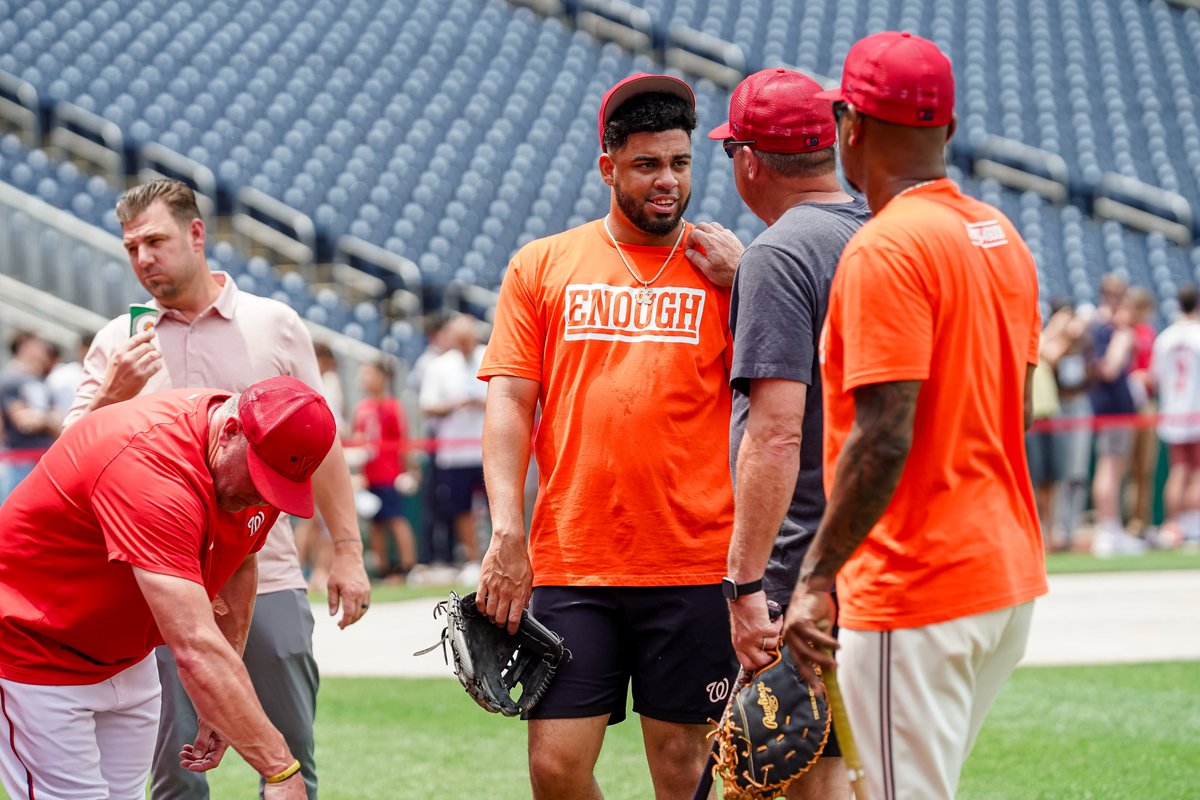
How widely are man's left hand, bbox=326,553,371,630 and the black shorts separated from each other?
817mm

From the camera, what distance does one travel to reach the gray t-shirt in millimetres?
3779

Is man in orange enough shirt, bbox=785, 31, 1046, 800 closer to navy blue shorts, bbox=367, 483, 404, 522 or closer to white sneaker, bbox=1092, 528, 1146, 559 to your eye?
navy blue shorts, bbox=367, 483, 404, 522

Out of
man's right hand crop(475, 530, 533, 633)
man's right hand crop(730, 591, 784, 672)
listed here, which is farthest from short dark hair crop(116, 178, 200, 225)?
man's right hand crop(730, 591, 784, 672)

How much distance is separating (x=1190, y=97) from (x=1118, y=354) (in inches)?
521

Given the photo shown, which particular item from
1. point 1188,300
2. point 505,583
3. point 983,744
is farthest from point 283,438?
point 1188,300

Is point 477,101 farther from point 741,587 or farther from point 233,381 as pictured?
point 741,587

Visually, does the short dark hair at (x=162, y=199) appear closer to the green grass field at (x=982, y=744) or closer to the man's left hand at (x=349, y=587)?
the man's left hand at (x=349, y=587)

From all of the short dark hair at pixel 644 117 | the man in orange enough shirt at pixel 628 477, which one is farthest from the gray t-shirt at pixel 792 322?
the short dark hair at pixel 644 117

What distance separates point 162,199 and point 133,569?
73.7 inches

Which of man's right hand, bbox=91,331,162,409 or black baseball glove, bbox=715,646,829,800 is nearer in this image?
black baseball glove, bbox=715,646,829,800

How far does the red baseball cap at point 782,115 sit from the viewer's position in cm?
385

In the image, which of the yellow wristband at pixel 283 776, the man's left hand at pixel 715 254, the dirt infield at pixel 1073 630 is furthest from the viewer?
the dirt infield at pixel 1073 630

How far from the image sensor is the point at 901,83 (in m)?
3.03

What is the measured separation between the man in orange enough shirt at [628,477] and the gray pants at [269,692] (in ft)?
2.98
